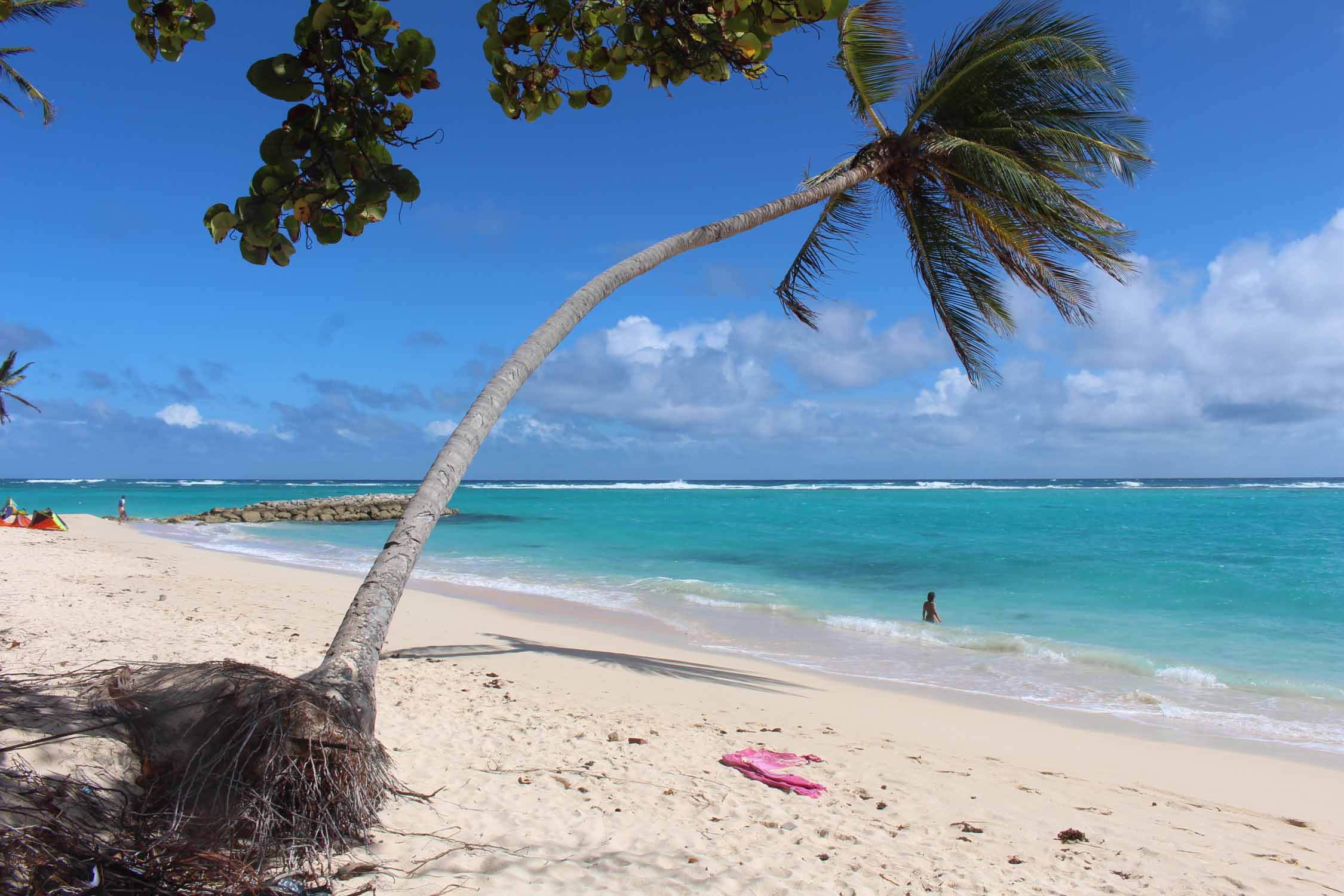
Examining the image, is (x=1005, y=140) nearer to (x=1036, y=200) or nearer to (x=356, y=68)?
(x=1036, y=200)

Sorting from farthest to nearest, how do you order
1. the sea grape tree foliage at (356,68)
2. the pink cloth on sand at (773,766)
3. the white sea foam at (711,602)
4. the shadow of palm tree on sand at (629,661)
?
the white sea foam at (711,602) → the shadow of palm tree on sand at (629,661) → the pink cloth on sand at (773,766) → the sea grape tree foliage at (356,68)

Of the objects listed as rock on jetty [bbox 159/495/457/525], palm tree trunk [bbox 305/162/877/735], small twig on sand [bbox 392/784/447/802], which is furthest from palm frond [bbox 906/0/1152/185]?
rock on jetty [bbox 159/495/457/525]

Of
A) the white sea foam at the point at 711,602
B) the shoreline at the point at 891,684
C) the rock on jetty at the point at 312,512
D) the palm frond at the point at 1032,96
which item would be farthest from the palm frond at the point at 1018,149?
the rock on jetty at the point at 312,512

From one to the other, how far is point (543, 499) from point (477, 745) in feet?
194

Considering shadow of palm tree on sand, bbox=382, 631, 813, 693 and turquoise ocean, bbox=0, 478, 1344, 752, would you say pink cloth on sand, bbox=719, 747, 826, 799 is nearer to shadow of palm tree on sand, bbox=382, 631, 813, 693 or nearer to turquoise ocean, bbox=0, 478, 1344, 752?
shadow of palm tree on sand, bbox=382, 631, 813, 693

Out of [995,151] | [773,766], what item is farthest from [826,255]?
[773,766]

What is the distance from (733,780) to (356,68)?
401 centimetres

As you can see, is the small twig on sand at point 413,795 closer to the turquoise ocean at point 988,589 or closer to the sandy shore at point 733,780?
the sandy shore at point 733,780

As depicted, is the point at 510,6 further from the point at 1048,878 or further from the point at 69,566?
the point at 69,566

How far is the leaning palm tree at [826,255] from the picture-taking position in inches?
111

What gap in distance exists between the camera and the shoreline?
21.7 ft

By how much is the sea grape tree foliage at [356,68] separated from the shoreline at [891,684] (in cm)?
698

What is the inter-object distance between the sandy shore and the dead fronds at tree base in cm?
20

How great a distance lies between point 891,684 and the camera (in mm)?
8359
